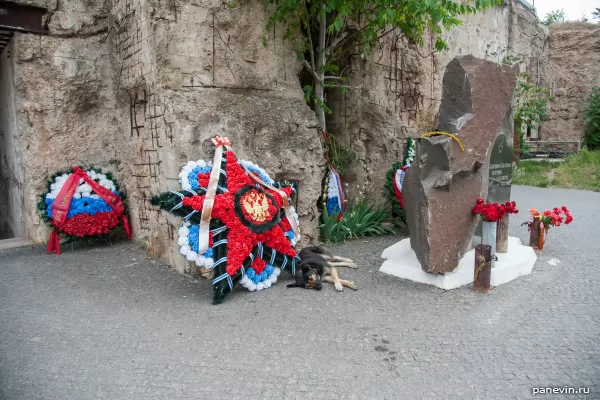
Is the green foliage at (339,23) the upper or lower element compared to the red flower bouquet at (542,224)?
upper

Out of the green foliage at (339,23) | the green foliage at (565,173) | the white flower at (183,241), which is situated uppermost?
the green foliage at (339,23)

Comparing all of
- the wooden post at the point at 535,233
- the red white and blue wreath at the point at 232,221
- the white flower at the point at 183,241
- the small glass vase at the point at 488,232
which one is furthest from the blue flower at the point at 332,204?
the white flower at the point at 183,241

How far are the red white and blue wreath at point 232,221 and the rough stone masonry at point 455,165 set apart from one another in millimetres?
1191

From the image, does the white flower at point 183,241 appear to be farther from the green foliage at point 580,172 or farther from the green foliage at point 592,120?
the green foliage at point 592,120

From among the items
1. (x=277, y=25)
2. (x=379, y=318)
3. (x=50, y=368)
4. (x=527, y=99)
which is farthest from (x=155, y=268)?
(x=527, y=99)

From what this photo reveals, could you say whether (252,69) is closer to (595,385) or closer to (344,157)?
(344,157)

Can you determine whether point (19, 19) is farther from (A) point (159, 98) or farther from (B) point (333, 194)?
(B) point (333, 194)

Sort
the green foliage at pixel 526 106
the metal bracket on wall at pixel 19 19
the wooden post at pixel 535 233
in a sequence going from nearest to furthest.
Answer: the metal bracket on wall at pixel 19 19
the wooden post at pixel 535 233
the green foliage at pixel 526 106

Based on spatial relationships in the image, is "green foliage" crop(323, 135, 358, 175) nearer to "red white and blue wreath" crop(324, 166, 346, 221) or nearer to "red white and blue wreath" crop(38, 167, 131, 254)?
"red white and blue wreath" crop(324, 166, 346, 221)

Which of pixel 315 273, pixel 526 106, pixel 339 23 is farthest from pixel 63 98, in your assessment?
pixel 526 106

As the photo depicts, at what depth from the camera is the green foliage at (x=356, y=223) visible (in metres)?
6.02

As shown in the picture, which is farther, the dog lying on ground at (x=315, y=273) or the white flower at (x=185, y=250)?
→ the dog lying on ground at (x=315, y=273)

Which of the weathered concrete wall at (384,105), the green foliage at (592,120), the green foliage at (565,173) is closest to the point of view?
the weathered concrete wall at (384,105)

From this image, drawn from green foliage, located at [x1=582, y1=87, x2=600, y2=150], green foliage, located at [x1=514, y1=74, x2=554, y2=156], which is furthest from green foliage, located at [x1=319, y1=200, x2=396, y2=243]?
green foliage, located at [x1=582, y1=87, x2=600, y2=150]
